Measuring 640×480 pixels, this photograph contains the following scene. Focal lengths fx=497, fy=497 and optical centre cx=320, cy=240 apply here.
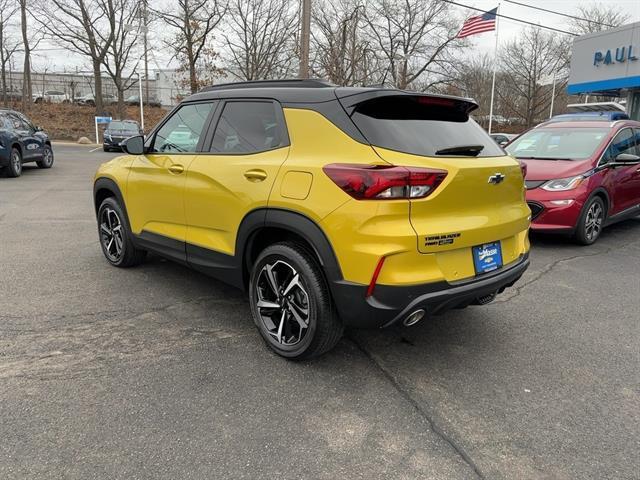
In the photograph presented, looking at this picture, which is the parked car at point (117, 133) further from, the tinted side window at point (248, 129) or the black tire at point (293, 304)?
the black tire at point (293, 304)

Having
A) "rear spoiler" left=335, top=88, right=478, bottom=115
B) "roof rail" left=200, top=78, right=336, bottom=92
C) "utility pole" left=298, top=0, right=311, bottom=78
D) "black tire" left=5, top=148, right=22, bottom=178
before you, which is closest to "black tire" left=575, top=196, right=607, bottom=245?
"rear spoiler" left=335, top=88, right=478, bottom=115

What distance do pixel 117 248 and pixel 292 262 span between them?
2.84 m

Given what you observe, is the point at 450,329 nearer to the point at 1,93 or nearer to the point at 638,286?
the point at 638,286

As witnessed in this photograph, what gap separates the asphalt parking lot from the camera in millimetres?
2354

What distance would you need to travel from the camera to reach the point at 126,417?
2652 mm

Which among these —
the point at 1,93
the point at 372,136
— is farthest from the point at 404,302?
the point at 1,93

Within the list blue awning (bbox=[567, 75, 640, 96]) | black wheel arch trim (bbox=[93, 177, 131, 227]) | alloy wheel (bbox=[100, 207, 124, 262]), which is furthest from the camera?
blue awning (bbox=[567, 75, 640, 96])

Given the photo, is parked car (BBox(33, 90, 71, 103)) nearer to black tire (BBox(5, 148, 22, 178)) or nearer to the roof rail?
black tire (BBox(5, 148, 22, 178))

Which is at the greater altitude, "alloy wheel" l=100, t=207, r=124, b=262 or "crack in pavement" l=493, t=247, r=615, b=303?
"alloy wheel" l=100, t=207, r=124, b=262

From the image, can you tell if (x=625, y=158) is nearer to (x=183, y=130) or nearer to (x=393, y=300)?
(x=393, y=300)

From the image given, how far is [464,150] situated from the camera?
320cm

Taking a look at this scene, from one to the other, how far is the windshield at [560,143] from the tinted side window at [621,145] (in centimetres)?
17

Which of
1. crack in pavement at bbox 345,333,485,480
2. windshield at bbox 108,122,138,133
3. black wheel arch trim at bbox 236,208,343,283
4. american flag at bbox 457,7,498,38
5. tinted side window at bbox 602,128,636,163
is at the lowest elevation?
crack in pavement at bbox 345,333,485,480

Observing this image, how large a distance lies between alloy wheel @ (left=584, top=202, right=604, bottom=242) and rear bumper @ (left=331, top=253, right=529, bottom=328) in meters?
4.49
